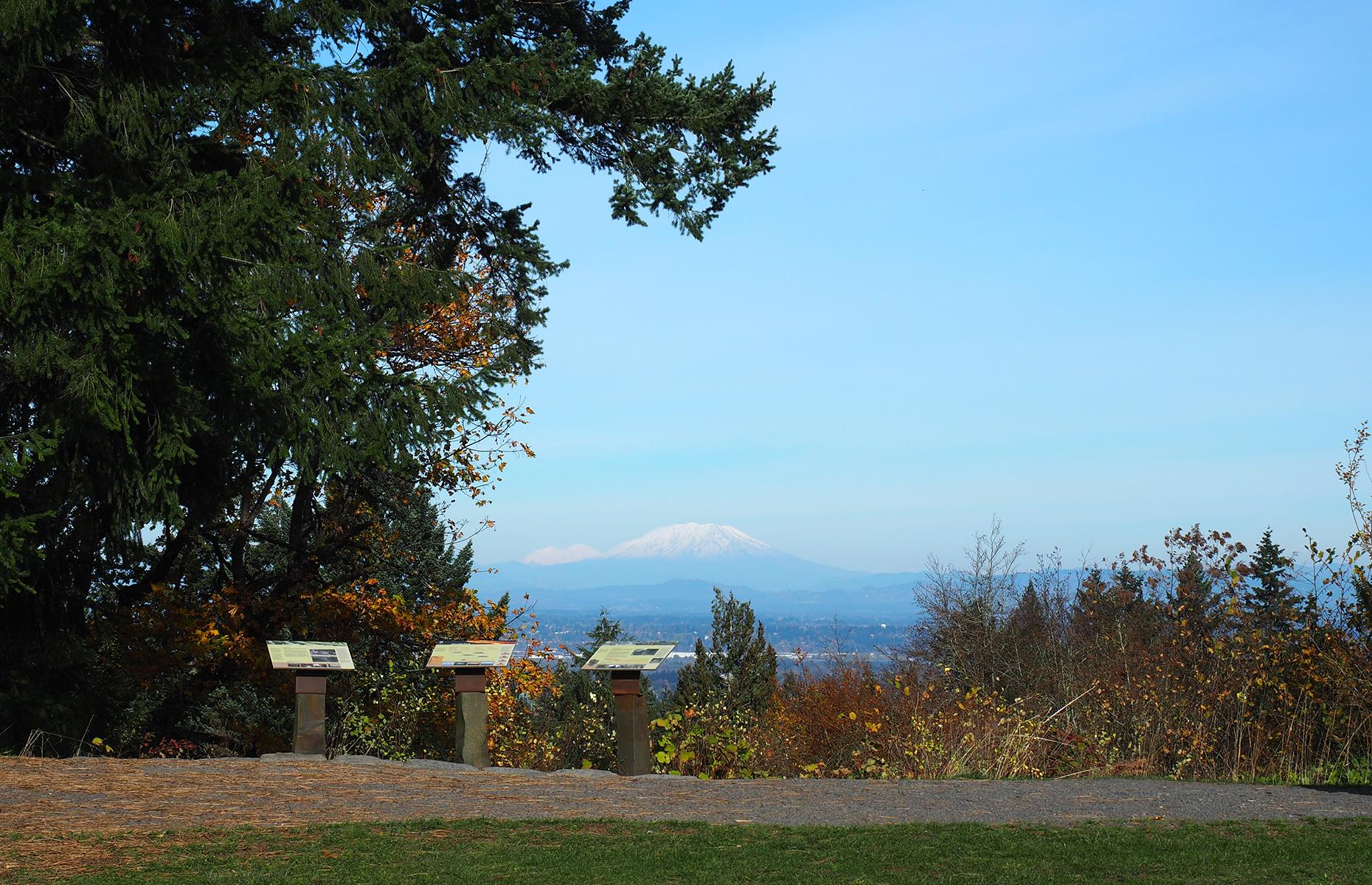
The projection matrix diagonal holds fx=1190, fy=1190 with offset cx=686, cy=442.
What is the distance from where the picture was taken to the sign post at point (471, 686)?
992 cm

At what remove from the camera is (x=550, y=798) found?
25.3 feet

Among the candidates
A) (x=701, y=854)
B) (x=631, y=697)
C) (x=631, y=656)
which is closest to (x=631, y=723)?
(x=631, y=697)

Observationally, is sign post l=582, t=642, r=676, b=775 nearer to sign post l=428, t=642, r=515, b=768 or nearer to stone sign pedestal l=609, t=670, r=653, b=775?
stone sign pedestal l=609, t=670, r=653, b=775

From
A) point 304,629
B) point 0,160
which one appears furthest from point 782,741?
point 0,160

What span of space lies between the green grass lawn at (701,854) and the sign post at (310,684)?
11.5ft

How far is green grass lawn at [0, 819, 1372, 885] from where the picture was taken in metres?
5.33

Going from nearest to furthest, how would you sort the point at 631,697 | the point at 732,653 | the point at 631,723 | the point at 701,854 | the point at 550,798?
1. the point at 701,854
2. the point at 550,798
3. the point at 631,723
4. the point at 631,697
5. the point at 732,653

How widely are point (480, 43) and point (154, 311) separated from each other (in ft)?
17.1

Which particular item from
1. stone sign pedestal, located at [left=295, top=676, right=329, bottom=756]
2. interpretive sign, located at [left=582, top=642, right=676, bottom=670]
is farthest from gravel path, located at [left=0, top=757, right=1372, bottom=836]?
stone sign pedestal, located at [left=295, top=676, right=329, bottom=756]

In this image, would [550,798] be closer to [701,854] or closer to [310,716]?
[701,854]

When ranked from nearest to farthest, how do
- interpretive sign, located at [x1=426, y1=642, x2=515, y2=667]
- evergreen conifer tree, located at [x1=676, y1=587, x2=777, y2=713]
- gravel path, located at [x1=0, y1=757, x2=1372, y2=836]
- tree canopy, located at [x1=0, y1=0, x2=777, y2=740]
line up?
gravel path, located at [x1=0, y1=757, x2=1372, y2=836] < tree canopy, located at [x1=0, y1=0, x2=777, y2=740] < interpretive sign, located at [x1=426, y1=642, x2=515, y2=667] < evergreen conifer tree, located at [x1=676, y1=587, x2=777, y2=713]

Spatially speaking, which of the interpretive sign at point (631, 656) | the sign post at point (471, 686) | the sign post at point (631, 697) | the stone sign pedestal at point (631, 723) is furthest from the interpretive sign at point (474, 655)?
the stone sign pedestal at point (631, 723)

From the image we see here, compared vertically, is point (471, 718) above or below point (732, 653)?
above

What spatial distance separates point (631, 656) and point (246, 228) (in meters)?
4.29
